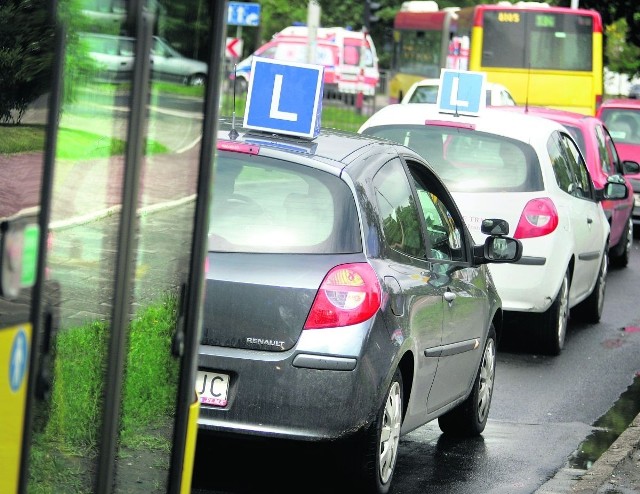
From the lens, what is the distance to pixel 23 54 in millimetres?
3469

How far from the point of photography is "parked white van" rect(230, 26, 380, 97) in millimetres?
43281

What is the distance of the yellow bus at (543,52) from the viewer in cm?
3170

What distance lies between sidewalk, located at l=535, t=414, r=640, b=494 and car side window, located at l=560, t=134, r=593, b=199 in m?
4.27

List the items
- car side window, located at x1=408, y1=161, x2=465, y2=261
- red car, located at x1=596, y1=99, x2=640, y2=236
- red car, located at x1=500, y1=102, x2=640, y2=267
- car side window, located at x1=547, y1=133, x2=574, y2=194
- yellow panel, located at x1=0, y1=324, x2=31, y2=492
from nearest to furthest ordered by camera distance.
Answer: yellow panel, located at x1=0, y1=324, x2=31, y2=492
car side window, located at x1=408, y1=161, x2=465, y2=261
car side window, located at x1=547, y1=133, x2=574, y2=194
red car, located at x1=500, y1=102, x2=640, y2=267
red car, located at x1=596, y1=99, x2=640, y2=236

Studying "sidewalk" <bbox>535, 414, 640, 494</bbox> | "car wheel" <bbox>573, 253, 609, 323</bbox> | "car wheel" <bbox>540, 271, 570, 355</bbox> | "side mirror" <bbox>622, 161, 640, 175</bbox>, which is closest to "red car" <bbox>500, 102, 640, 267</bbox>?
"side mirror" <bbox>622, 161, 640, 175</bbox>

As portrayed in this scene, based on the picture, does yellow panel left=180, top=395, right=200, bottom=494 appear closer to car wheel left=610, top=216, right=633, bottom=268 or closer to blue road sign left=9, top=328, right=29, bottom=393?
blue road sign left=9, top=328, right=29, bottom=393

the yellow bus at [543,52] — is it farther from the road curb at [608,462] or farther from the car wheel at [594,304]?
the road curb at [608,462]

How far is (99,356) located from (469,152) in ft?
24.5

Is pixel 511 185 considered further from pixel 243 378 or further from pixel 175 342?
pixel 175 342

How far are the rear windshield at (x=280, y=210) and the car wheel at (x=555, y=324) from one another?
16.9 feet

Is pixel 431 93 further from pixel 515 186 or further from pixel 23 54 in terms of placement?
pixel 23 54

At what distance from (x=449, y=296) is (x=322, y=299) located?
1.24m

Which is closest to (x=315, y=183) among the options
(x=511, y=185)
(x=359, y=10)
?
(x=511, y=185)

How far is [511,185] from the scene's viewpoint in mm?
10906
